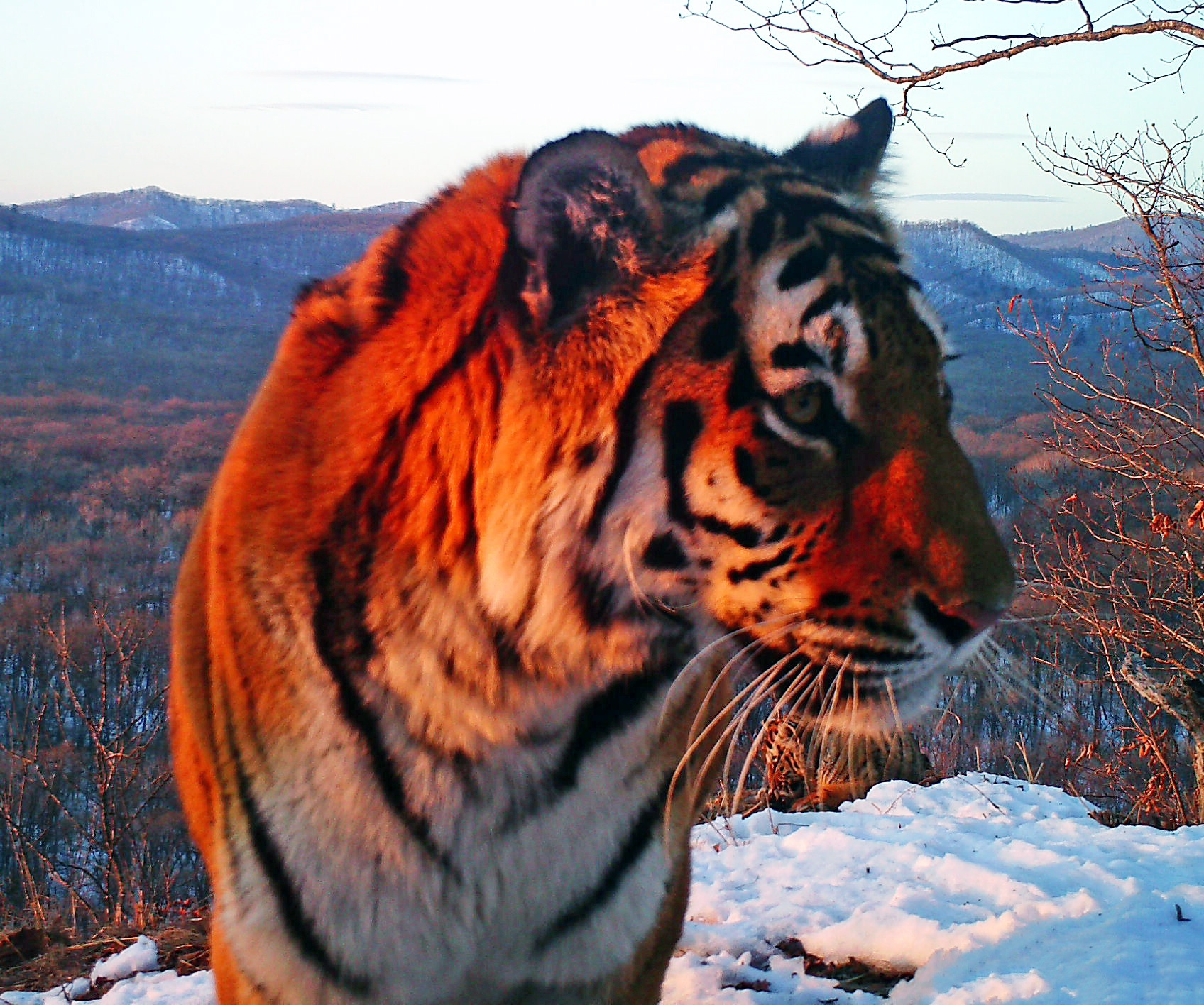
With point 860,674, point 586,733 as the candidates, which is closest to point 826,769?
point 586,733

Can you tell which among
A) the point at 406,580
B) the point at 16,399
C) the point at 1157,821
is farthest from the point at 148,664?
the point at 16,399

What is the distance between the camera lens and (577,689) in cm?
215

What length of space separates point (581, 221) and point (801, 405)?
53cm

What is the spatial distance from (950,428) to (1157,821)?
6390 mm

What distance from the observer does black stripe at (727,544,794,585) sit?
192 centimetres

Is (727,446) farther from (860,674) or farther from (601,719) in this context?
(601,719)

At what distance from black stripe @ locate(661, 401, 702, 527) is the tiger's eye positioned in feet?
0.52

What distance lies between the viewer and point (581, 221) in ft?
6.26

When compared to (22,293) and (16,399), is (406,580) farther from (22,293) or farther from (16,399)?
(22,293)

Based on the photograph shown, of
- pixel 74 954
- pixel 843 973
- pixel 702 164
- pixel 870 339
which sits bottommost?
pixel 74 954

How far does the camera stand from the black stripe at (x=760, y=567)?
192cm

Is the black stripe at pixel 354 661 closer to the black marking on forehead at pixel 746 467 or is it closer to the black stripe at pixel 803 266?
the black marking on forehead at pixel 746 467

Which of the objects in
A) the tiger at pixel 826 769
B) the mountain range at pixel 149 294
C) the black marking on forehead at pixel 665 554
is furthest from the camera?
the mountain range at pixel 149 294

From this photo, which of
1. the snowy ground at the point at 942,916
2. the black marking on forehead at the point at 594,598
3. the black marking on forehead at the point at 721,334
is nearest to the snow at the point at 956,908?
the snowy ground at the point at 942,916
